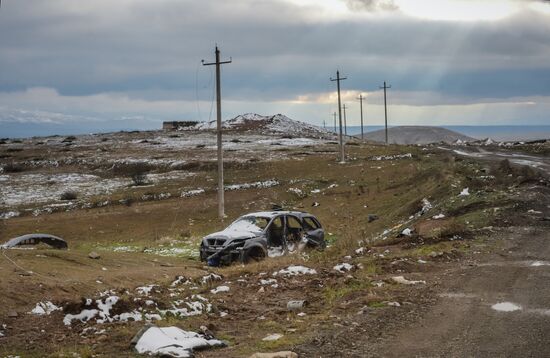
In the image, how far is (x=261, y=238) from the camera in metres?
16.3

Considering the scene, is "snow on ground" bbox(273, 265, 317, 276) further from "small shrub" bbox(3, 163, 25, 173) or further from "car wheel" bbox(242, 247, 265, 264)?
"small shrub" bbox(3, 163, 25, 173)

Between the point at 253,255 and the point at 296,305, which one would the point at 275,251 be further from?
the point at 296,305

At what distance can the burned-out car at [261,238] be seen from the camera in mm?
15844

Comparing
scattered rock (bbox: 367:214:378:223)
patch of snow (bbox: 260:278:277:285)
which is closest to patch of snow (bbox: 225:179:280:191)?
scattered rock (bbox: 367:214:378:223)

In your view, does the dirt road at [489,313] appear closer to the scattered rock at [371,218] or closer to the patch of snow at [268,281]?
the patch of snow at [268,281]

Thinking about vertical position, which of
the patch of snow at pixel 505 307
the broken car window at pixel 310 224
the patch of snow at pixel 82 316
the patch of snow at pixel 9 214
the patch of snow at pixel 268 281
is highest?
the broken car window at pixel 310 224

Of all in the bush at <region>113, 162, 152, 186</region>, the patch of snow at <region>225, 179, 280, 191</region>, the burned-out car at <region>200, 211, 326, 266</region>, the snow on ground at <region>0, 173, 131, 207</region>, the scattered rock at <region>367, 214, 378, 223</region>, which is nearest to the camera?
the burned-out car at <region>200, 211, 326, 266</region>

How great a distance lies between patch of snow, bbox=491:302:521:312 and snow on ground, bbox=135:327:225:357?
13.6 ft

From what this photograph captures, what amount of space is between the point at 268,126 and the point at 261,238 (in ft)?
330

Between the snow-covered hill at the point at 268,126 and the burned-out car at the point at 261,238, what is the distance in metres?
86.2

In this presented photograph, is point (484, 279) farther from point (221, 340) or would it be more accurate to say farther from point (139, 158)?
point (139, 158)

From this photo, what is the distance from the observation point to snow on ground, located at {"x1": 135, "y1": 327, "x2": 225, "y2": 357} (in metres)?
7.14

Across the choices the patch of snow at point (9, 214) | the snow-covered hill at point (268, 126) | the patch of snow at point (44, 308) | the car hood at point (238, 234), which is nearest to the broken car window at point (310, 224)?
the car hood at point (238, 234)

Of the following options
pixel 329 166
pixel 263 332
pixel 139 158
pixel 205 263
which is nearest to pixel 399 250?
pixel 205 263
